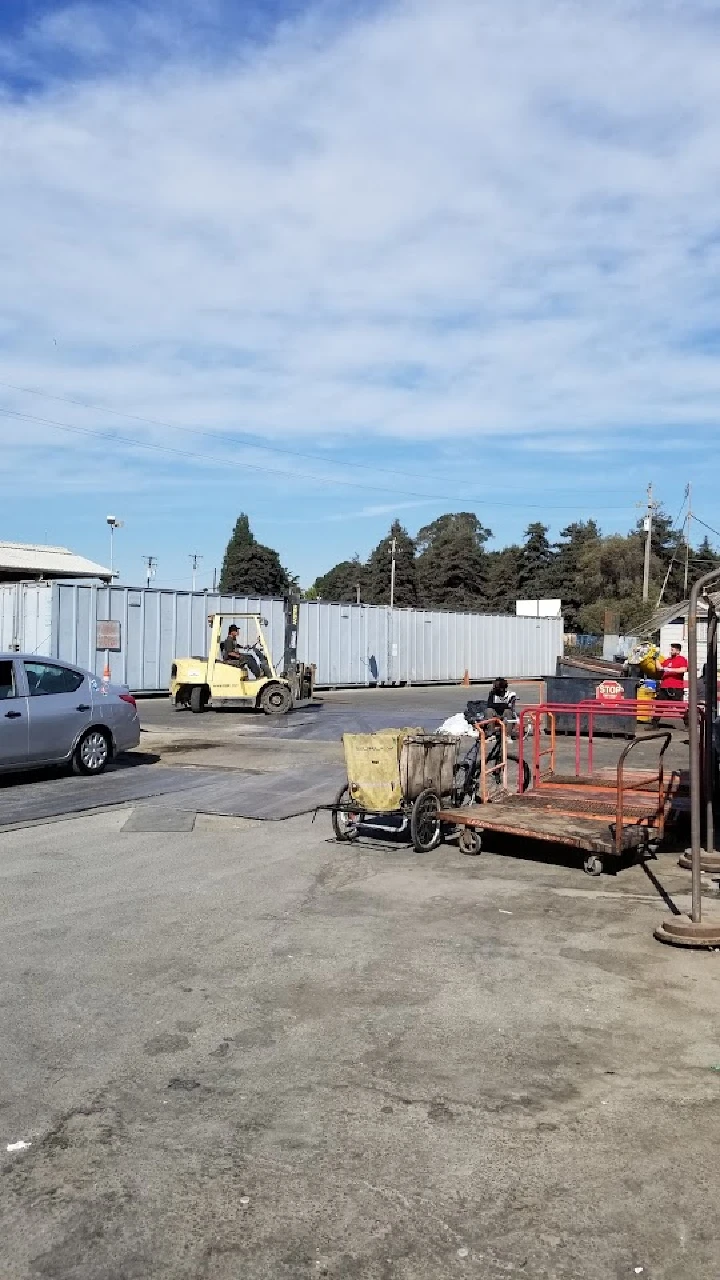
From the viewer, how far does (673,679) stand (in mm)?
22969

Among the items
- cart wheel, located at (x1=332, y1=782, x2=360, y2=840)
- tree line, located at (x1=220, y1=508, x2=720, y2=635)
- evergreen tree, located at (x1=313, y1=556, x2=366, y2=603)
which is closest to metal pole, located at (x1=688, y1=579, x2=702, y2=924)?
cart wheel, located at (x1=332, y1=782, x2=360, y2=840)

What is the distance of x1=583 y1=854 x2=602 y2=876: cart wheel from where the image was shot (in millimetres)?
8625

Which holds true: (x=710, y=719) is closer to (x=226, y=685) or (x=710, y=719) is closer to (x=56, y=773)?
(x=56, y=773)

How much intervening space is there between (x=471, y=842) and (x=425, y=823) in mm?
→ 467

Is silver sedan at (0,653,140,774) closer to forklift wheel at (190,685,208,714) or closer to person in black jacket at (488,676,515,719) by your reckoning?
person in black jacket at (488,676,515,719)

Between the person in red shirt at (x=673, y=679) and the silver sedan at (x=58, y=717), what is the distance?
12.7 metres

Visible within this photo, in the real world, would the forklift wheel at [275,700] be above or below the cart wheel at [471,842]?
above

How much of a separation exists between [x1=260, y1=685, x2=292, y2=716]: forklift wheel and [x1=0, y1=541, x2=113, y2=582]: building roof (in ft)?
79.3

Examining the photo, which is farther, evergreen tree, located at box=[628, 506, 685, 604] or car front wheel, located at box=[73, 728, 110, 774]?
evergreen tree, located at box=[628, 506, 685, 604]

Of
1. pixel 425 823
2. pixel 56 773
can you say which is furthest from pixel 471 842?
pixel 56 773

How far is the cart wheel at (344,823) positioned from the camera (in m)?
9.85

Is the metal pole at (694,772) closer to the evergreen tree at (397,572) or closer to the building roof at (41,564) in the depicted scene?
the building roof at (41,564)

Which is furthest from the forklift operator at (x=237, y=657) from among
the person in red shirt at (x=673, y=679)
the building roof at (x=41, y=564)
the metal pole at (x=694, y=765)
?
the building roof at (x=41, y=564)

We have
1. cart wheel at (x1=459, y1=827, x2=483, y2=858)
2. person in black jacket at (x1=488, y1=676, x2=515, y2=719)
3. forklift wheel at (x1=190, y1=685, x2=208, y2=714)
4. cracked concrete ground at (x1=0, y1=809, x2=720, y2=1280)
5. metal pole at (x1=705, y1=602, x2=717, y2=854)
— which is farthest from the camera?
forklift wheel at (x1=190, y1=685, x2=208, y2=714)
